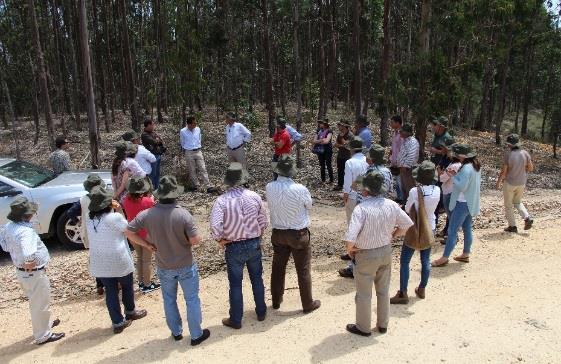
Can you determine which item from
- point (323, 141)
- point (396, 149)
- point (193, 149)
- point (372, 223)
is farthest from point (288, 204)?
point (193, 149)

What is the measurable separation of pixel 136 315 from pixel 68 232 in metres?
2.95

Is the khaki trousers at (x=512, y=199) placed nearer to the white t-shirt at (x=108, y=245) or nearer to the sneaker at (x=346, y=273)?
the sneaker at (x=346, y=273)

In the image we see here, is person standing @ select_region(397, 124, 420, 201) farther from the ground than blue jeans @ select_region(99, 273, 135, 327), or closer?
farther from the ground

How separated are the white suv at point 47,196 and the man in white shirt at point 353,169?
4.04 meters

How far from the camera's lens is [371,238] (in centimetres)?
439

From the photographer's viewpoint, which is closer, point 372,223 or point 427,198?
point 372,223

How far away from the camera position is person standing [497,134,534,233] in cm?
764

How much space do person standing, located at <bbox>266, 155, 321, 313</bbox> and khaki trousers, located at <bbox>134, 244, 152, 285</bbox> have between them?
5.66 ft

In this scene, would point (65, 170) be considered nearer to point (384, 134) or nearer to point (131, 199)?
point (131, 199)

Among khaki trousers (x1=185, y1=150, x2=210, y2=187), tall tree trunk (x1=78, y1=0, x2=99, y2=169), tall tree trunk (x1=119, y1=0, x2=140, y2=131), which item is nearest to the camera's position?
tall tree trunk (x1=78, y1=0, x2=99, y2=169)

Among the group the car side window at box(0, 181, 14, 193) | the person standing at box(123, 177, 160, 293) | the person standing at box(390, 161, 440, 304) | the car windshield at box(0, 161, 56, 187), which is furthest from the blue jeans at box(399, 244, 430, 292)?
the car side window at box(0, 181, 14, 193)

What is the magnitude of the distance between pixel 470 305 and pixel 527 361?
1.17 meters

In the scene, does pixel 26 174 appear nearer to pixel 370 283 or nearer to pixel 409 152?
pixel 370 283

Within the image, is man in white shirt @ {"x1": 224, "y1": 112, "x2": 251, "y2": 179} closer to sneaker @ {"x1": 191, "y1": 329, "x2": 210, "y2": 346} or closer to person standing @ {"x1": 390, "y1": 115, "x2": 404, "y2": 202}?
person standing @ {"x1": 390, "y1": 115, "x2": 404, "y2": 202}
